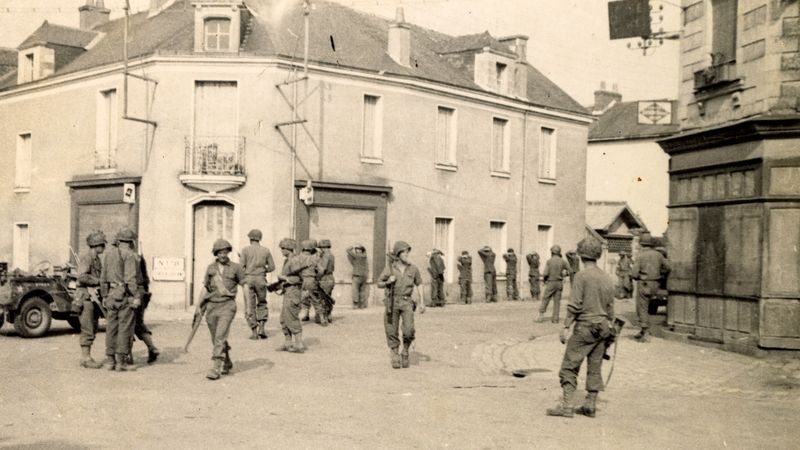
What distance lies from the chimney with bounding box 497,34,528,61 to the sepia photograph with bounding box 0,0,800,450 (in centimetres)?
13

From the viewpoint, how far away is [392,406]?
924 centimetres

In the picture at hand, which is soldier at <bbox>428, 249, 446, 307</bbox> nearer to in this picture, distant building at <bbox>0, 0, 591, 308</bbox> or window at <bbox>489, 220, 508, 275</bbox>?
distant building at <bbox>0, 0, 591, 308</bbox>

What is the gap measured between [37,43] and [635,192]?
30624 millimetres

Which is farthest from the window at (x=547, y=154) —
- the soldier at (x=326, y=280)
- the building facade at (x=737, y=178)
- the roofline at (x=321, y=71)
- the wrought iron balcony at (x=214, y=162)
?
the building facade at (x=737, y=178)

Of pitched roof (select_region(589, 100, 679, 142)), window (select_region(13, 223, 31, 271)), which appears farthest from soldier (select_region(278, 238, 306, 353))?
pitched roof (select_region(589, 100, 679, 142))

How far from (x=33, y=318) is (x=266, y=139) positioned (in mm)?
9251

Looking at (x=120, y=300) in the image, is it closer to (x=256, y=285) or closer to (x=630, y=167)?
(x=256, y=285)

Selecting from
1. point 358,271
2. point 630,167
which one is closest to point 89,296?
→ point 358,271

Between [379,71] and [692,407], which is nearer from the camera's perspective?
[692,407]

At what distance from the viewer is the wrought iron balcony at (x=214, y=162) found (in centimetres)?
2291

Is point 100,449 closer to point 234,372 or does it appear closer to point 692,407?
point 234,372

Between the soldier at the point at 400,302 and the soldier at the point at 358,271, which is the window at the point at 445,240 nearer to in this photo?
the soldier at the point at 358,271

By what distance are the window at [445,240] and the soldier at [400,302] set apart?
48.3 feet

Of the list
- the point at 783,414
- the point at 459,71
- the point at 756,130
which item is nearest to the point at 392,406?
the point at 783,414
